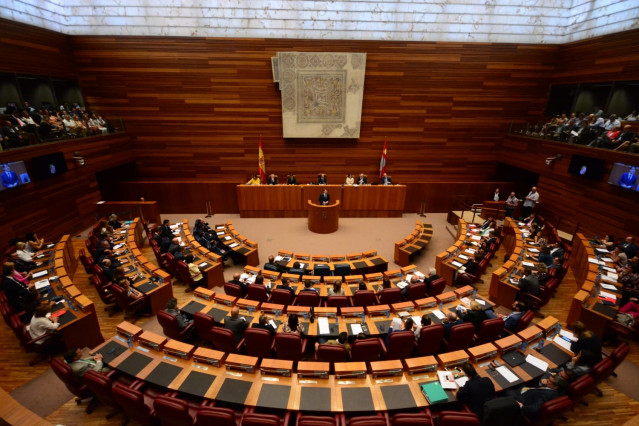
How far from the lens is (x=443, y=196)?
514 inches

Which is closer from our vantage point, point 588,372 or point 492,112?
point 588,372

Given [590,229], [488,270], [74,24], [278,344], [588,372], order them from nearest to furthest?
[588,372]
[278,344]
[488,270]
[590,229]
[74,24]

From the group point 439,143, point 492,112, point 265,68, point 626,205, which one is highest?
point 265,68

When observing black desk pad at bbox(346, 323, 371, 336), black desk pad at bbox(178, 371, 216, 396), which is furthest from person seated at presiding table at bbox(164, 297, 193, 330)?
black desk pad at bbox(346, 323, 371, 336)

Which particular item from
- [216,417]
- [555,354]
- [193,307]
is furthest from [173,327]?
[555,354]

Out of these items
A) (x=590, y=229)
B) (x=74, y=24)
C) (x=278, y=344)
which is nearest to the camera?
(x=278, y=344)

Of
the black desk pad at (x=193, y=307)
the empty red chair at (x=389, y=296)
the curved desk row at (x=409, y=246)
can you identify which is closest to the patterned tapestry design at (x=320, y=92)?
the curved desk row at (x=409, y=246)

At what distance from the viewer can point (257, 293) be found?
620cm

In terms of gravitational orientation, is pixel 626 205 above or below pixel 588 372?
above

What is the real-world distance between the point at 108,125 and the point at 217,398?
12283mm

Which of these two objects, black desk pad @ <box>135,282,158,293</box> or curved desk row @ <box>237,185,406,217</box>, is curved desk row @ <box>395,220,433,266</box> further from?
black desk pad @ <box>135,282,158,293</box>

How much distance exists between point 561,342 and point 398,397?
116 inches

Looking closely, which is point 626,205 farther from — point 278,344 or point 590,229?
point 278,344

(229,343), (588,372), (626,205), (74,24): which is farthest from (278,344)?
(74,24)
